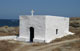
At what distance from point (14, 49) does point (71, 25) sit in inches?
1166

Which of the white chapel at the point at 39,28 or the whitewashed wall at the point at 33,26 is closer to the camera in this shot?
the white chapel at the point at 39,28

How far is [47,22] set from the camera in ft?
72.6

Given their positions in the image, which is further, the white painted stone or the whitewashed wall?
the whitewashed wall

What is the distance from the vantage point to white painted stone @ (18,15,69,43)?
22.0 metres

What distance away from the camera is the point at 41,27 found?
22203mm

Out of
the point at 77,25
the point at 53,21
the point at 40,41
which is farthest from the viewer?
the point at 77,25

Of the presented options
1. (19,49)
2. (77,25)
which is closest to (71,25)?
(77,25)

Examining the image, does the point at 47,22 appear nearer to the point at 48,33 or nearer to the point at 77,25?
the point at 48,33

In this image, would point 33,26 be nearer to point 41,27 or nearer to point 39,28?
point 39,28

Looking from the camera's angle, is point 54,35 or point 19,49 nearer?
point 19,49

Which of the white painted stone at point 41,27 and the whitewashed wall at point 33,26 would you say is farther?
the whitewashed wall at point 33,26

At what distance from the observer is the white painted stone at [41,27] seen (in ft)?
72.2

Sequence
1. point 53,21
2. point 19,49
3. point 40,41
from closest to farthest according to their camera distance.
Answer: point 19,49
point 40,41
point 53,21

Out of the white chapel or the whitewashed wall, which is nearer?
the white chapel
